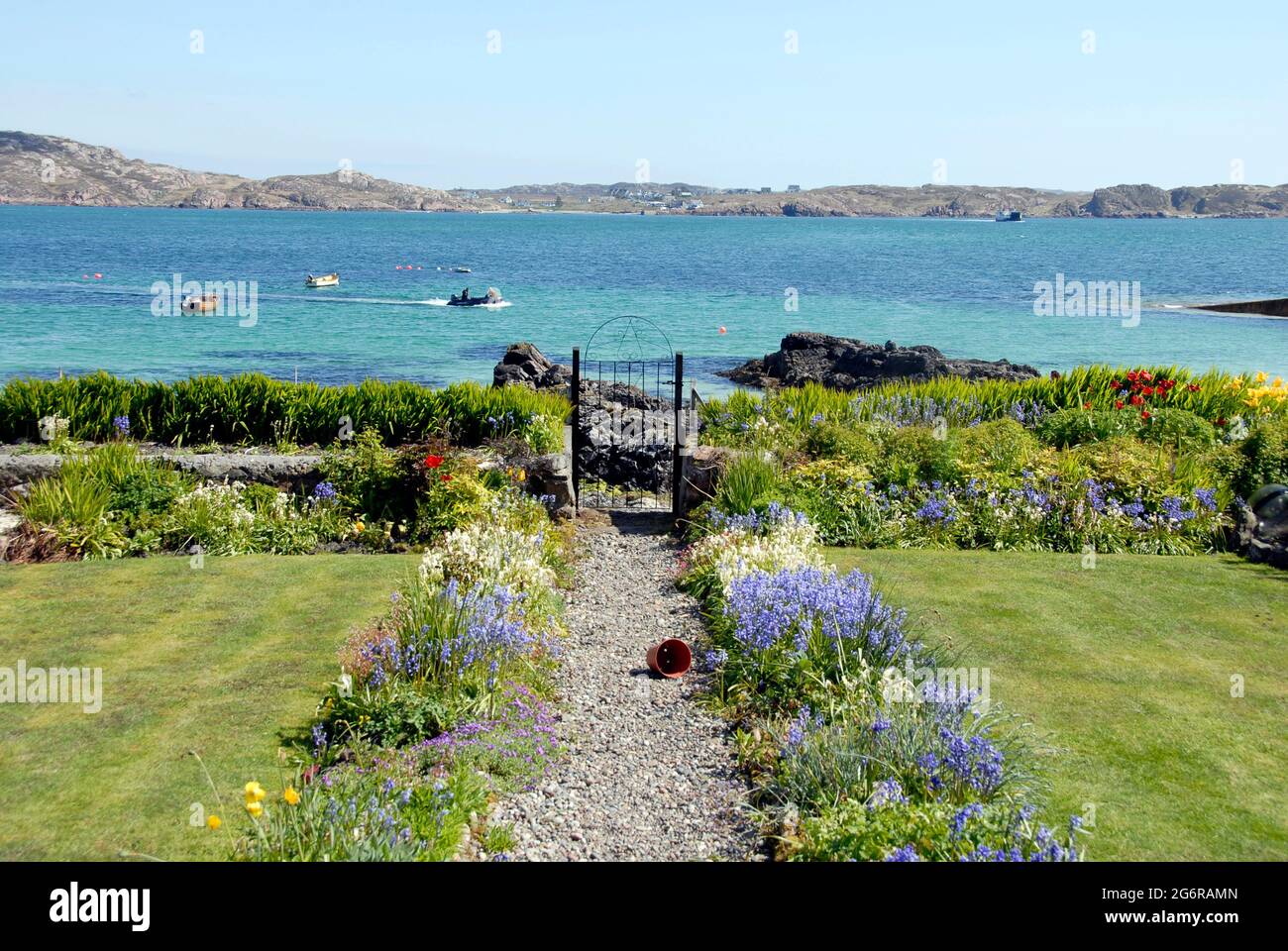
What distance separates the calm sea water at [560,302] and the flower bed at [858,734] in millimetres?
23846

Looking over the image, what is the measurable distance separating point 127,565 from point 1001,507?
943cm

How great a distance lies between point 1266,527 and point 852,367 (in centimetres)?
1867

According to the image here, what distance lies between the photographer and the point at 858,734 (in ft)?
21.6

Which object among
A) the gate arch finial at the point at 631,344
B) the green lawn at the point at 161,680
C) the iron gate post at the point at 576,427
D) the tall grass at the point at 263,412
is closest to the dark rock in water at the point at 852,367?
the gate arch finial at the point at 631,344

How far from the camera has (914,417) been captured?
46.1ft

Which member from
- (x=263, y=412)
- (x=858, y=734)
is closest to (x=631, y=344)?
(x=263, y=412)

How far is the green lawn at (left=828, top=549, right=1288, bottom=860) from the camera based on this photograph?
6.19 metres

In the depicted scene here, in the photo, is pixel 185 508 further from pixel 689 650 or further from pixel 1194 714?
pixel 1194 714

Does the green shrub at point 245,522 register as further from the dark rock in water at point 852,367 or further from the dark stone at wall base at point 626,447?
the dark rock in water at point 852,367

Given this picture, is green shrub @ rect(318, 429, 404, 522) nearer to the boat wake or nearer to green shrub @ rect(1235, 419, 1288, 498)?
green shrub @ rect(1235, 419, 1288, 498)

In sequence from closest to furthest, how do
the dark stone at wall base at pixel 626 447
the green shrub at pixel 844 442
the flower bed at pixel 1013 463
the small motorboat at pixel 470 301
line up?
the flower bed at pixel 1013 463 → the green shrub at pixel 844 442 → the dark stone at wall base at pixel 626 447 → the small motorboat at pixel 470 301

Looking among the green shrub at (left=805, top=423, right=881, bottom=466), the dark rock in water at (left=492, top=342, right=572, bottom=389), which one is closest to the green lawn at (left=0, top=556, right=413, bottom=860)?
the green shrub at (left=805, top=423, right=881, bottom=466)

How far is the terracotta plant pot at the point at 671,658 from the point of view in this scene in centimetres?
857
